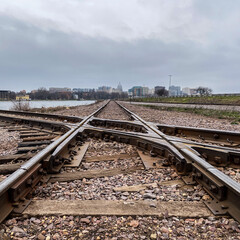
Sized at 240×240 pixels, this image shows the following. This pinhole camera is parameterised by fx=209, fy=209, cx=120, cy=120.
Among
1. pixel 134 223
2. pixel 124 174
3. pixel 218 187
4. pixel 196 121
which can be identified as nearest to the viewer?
pixel 134 223

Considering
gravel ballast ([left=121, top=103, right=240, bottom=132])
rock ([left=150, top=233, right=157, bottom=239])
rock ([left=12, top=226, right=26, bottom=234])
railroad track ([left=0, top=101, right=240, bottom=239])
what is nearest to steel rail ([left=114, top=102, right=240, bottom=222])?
railroad track ([left=0, top=101, right=240, bottom=239])

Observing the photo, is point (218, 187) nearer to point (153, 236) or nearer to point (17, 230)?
point (153, 236)

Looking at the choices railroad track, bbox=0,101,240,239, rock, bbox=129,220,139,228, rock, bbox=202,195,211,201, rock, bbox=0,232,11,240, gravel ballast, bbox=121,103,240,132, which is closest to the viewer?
rock, bbox=0,232,11,240

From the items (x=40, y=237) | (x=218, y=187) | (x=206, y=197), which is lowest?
(x=40, y=237)

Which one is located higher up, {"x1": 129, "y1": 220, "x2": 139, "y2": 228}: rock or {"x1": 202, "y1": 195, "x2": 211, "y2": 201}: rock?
{"x1": 202, "y1": 195, "x2": 211, "y2": 201}: rock

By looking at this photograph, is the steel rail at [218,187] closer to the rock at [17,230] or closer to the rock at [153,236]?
the rock at [153,236]

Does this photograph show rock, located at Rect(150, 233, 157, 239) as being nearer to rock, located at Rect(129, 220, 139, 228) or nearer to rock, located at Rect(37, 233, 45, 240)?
rock, located at Rect(129, 220, 139, 228)

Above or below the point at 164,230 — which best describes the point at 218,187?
above

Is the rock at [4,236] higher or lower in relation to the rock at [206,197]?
lower

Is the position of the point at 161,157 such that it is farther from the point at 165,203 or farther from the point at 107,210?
the point at 107,210

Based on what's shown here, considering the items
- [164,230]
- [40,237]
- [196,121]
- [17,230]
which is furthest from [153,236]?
[196,121]

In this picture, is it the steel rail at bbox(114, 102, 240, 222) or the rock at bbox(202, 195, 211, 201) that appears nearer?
the steel rail at bbox(114, 102, 240, 222)

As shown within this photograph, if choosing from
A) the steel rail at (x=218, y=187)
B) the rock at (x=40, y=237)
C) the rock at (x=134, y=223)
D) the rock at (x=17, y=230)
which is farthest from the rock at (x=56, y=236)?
the steel rail at (x=218, y=187)

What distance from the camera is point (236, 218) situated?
1758mm
